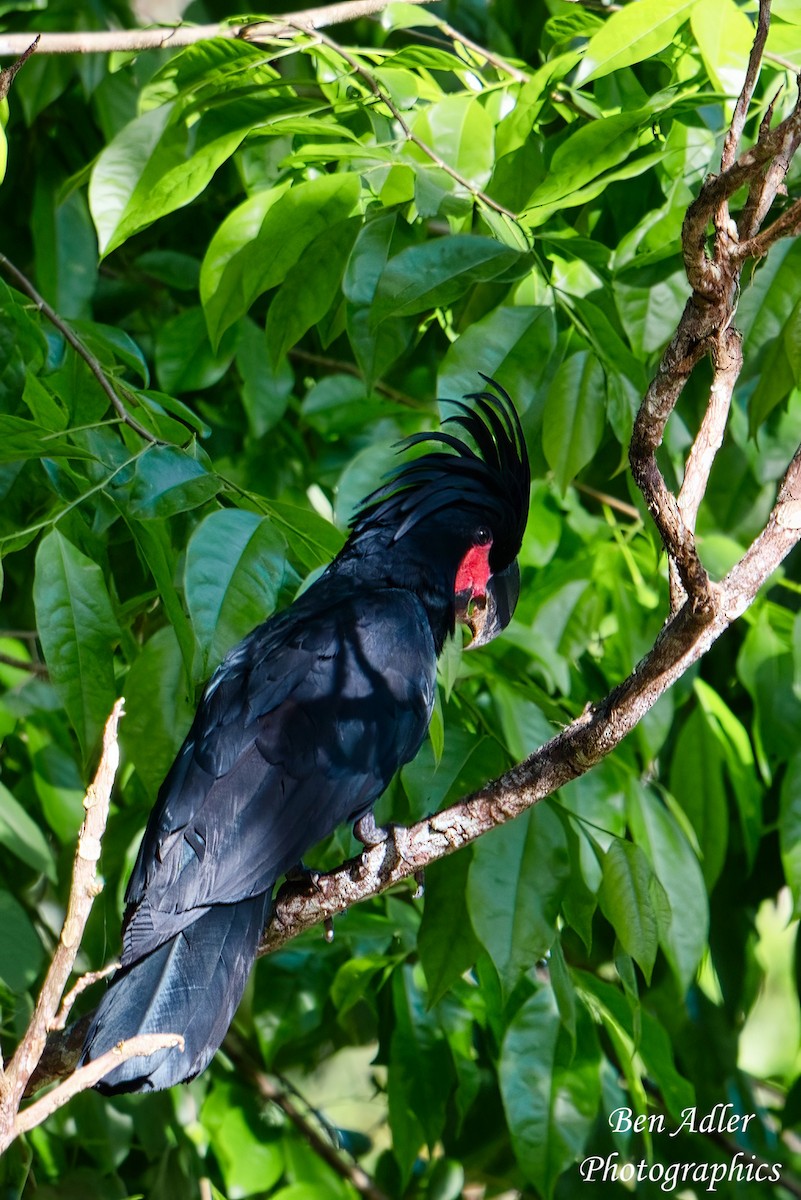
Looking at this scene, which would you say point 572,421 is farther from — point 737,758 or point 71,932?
point 71,932

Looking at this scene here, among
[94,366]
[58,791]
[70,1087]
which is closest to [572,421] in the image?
[94,366]

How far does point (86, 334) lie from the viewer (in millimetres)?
2168

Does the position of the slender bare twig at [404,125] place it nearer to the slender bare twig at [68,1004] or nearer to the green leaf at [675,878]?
the green leaf at [675,878]

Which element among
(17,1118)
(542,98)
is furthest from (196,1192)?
(542,98)

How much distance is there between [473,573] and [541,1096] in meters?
0.93

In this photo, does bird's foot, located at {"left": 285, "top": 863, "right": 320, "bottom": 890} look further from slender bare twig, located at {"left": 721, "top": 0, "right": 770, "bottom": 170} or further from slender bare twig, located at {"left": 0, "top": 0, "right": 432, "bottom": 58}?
slender bare twig, located at {"left": 0, "top": 0, "right": 432, "bottom": 58}

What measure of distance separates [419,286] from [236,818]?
81cm

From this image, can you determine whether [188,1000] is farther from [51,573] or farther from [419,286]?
[419,286]

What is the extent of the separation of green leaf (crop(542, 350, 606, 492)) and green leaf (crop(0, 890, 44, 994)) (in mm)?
1077

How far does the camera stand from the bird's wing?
175 centimetres

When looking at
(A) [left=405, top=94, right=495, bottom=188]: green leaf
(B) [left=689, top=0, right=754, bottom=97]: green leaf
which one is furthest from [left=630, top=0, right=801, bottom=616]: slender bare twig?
(A) [left=405, top=94, right=495, bottom=188]: green leaf

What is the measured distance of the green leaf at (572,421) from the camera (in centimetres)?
191

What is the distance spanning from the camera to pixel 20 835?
1.98 meters

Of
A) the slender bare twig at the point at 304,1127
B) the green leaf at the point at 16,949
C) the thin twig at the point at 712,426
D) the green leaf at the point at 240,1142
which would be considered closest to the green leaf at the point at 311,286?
the thin twig at the point at 712,426
